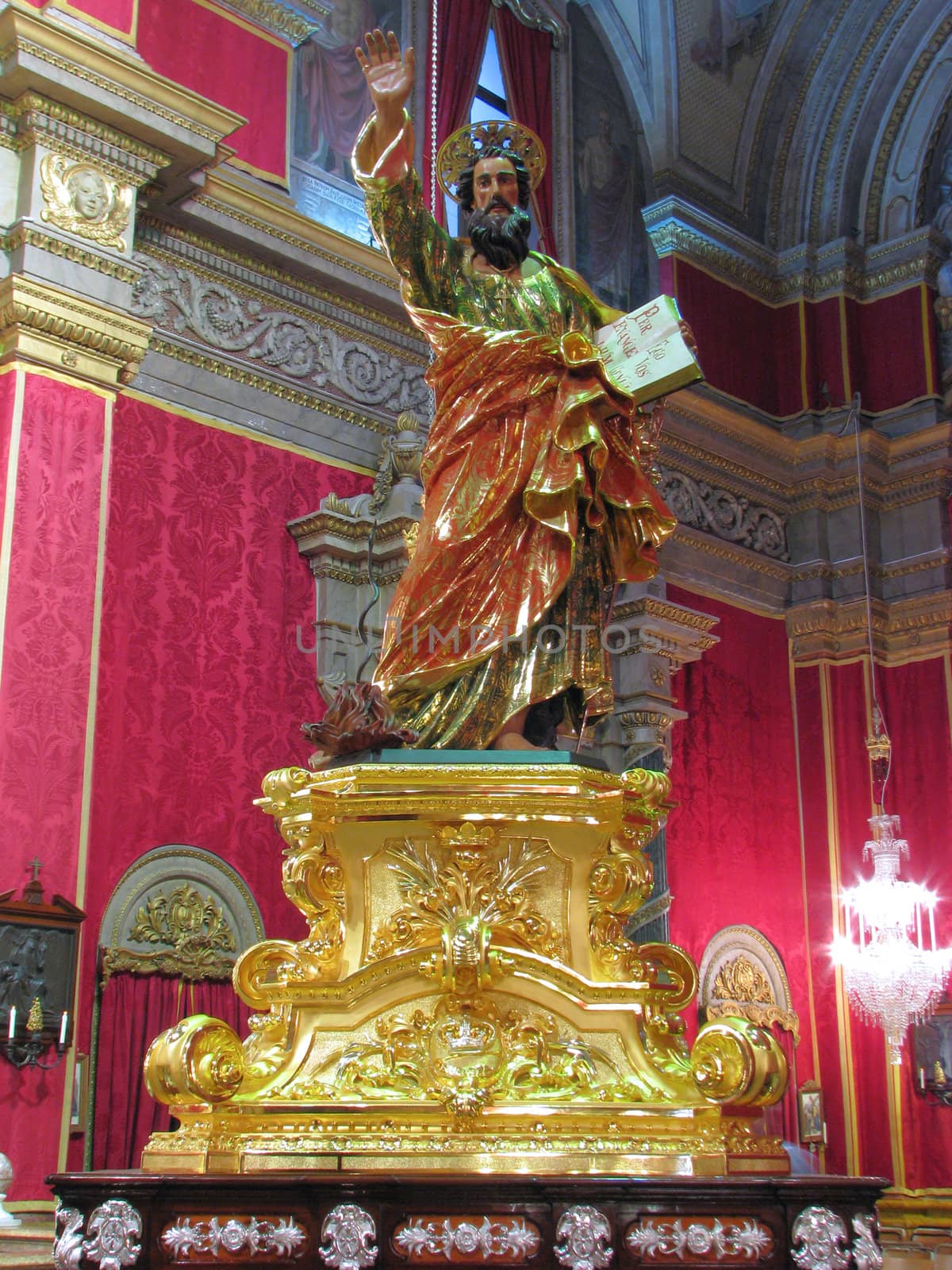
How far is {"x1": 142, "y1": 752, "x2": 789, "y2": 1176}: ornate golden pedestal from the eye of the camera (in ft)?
10.5

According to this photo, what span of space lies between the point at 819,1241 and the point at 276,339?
645 centimetres

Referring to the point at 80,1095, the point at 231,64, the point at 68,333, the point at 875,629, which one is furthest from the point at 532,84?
the point at 80,1095

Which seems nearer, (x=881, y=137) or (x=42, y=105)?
(x=42, y=105)

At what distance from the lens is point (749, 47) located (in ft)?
41.1

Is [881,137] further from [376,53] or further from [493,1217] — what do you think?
[493,1217]

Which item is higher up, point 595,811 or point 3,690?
point 3,690

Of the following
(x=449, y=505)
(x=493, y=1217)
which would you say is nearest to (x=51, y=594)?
(x=449, y=505)

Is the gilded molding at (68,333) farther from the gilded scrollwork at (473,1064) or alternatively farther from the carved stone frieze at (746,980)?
the carved stone frieze at (746,980)

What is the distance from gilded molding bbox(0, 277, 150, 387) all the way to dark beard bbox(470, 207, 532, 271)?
308cm

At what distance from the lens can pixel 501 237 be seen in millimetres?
4414

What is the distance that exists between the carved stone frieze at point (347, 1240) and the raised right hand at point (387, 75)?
277 centimetres

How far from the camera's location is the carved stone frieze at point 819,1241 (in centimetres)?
Answer: 296

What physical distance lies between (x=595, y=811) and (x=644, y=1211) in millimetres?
963

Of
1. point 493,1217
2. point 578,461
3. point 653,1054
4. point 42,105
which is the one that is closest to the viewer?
point 493,1217
